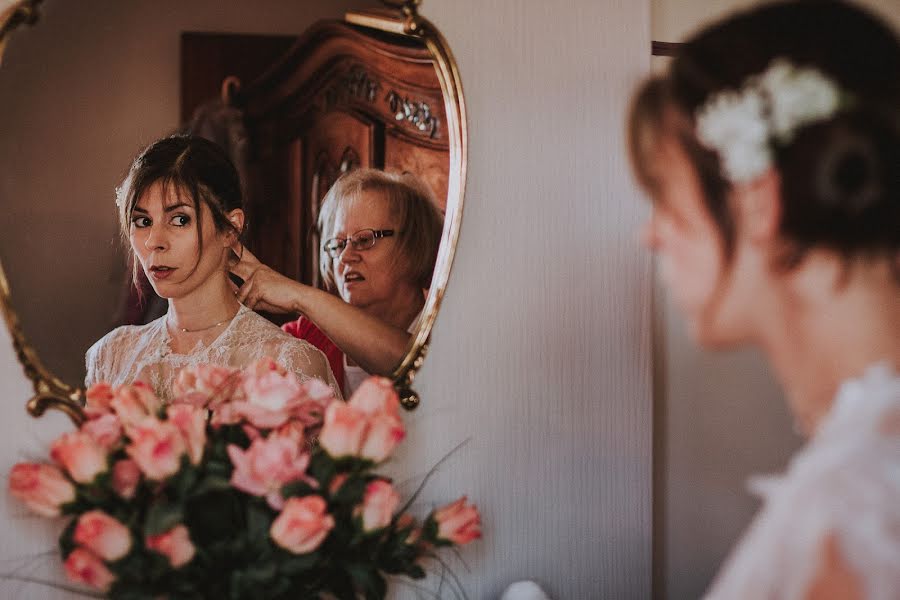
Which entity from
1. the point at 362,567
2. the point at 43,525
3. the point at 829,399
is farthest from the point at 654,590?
the point at 43,525

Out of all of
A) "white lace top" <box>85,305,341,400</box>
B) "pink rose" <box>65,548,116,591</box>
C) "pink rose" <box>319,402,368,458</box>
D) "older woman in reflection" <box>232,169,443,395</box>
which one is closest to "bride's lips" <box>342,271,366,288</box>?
"older woman in reflection" <box>232,169,443,395</box>

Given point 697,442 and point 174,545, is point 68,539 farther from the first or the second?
point 697,442

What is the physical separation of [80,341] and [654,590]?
122 cm

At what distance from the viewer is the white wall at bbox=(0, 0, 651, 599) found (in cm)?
160

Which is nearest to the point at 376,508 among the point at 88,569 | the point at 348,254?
the point at 88,569

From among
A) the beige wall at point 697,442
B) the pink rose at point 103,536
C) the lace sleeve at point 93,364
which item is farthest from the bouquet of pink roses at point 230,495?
the beige wall at point 697,442

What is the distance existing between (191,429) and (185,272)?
1.12 ft

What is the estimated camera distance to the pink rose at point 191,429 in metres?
Result: 1.15

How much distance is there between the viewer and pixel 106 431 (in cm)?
120

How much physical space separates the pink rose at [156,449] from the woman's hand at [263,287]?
0.35 meters

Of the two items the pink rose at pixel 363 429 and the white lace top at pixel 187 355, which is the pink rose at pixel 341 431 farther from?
the white lace top at pixel 187 355

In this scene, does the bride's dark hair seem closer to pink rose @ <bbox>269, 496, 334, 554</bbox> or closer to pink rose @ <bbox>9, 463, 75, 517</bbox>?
pink rose @ <bbox>9, 463, 75, 517</bbox>

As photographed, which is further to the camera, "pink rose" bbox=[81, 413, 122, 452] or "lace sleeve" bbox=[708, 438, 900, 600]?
"pink rose" bbox=[81, 413, 122, 452]

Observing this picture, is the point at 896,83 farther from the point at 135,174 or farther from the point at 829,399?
the point at 135,174
